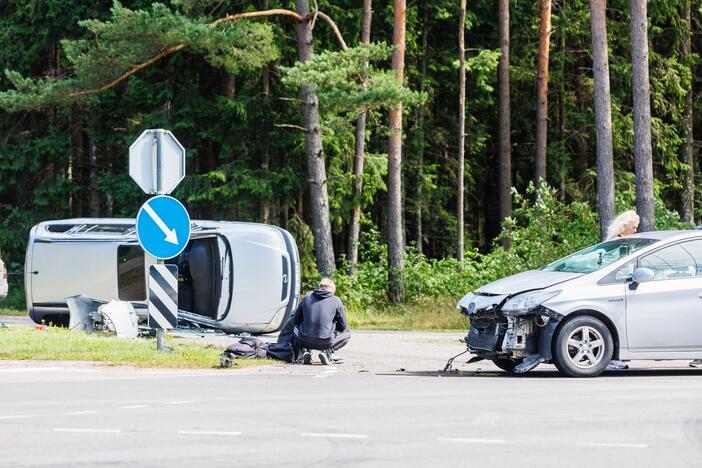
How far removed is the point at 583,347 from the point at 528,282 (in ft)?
3.42

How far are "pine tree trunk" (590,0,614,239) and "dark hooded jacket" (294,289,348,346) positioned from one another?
35.5 ft


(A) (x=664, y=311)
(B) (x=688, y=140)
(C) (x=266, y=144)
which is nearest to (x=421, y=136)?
(C) (x=266, y=144)

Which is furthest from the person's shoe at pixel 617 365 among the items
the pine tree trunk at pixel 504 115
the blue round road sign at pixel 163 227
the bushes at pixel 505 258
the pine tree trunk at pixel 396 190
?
the pine tree trunk at pixel 504 115

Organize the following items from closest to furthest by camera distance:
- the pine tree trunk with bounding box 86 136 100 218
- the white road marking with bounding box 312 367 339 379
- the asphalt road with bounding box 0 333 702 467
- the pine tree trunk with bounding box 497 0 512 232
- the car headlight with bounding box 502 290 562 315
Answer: the asphalt road with bounding box 0 333 702 467 → the car headlight with bounding box 502 290 562 315 → the white road marking with bounding box 312 367 339 379 → the pine tree trunk with bounding box 497 0 512 232 → the pine tree trunk with bounding box 86 136 100 218

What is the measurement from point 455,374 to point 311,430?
5442 mm

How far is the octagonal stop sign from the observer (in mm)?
16250

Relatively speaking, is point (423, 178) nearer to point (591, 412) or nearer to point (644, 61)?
point (644, 61)

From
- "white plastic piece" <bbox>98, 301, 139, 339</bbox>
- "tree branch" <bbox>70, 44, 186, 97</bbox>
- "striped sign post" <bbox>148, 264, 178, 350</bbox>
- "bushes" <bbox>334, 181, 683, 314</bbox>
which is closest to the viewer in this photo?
"striped sign post" <bbox>148, 264, 178, 350</bbox>

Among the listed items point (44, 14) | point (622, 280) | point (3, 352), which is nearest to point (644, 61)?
point (622, 280)

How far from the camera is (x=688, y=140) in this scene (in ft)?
143

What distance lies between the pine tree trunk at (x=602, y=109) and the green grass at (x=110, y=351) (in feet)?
37.8

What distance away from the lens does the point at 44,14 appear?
4100 cm

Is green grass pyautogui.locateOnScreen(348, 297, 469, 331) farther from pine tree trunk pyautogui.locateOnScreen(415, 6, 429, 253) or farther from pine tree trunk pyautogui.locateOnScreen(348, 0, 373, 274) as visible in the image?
pine tree trunk pyautogui.locateOnScreen(415, 6, 429, 253)

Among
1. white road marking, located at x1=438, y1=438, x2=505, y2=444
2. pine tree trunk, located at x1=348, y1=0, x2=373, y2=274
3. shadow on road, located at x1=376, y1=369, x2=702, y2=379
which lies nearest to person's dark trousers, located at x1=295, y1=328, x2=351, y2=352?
shadow on road, located at x1=376, y1=369, x2=702, y2=379
